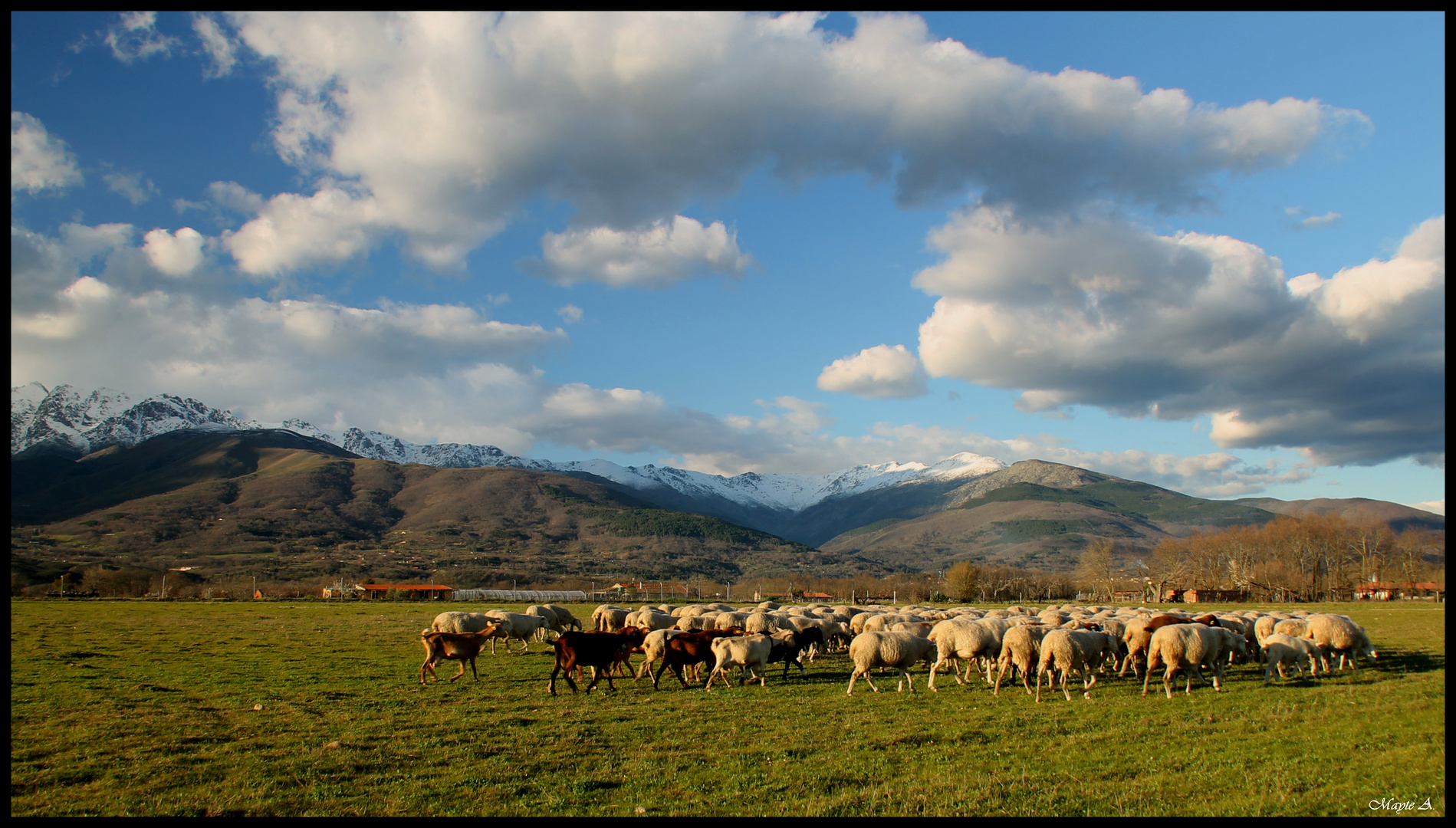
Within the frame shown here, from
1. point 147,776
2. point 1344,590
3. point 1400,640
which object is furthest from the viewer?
point 1344,590

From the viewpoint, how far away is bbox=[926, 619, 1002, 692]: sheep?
19172 millimetres

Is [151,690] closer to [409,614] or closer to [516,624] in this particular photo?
[516,624]

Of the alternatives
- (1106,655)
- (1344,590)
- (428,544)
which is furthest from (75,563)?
(1344,590)

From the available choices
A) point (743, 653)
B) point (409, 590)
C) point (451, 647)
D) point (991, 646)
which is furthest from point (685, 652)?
point (409, 590)

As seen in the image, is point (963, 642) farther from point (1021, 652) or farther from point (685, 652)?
point (685, 652)

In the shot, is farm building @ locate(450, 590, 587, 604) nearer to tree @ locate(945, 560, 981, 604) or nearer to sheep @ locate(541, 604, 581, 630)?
tree @ locate(945, 560, 981, 604)

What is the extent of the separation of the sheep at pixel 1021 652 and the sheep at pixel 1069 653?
282 millimetres

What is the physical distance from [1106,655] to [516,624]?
66.4ft

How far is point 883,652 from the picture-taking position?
18.4 meters

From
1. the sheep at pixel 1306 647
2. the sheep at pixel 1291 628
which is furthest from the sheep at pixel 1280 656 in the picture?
the sheep at pixel 1291 628

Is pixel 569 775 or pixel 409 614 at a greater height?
pixel 569 775

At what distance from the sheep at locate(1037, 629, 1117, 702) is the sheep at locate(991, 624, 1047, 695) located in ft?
0.93

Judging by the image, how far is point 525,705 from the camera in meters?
16.2

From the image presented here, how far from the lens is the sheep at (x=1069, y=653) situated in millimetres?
17453
